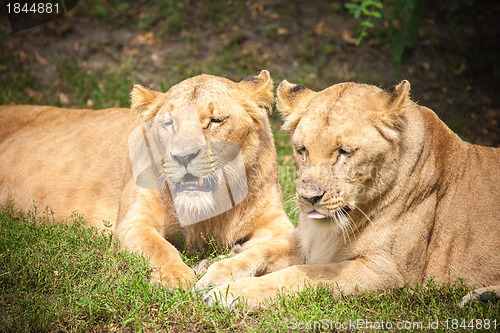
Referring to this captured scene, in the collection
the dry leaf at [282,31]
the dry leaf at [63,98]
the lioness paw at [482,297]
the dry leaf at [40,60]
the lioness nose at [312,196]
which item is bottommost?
the lioness paw at [482,297]

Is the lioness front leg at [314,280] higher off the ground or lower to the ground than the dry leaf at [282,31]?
lower

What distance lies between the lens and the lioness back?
571cm

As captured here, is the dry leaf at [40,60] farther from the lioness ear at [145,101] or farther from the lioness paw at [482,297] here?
the lioness paw at [482,297]

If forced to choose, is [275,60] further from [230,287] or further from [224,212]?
[230,287]

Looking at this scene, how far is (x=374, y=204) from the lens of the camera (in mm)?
4105

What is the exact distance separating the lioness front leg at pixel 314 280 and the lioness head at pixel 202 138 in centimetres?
90

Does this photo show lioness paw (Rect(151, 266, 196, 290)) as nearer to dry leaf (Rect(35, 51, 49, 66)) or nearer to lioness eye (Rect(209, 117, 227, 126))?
lioness eye (Rect(209, 117, 227, 126))

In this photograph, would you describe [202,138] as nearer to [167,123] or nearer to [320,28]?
[167,123]

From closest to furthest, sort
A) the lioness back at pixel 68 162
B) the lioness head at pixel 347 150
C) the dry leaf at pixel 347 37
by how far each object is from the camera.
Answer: the lioness head at pixel 347 150 < the lioness back at pixel 68 162 < the dry leaf at pixel 347 37

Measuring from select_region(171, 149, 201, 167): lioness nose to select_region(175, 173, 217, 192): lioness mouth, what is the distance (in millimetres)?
144

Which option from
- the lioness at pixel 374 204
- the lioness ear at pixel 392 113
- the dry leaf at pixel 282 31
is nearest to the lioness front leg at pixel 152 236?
the lioness at pixel 374 204

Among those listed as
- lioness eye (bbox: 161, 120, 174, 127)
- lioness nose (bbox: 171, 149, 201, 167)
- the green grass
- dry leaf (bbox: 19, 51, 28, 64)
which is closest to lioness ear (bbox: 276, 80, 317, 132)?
lioness nose (bbox: 171, 149, 201, 167)

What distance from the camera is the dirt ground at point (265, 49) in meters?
9.17

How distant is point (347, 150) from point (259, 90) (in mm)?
1310
